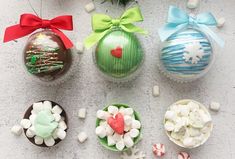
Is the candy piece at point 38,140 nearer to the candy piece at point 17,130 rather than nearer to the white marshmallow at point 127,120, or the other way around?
the candy piece at point 17,130

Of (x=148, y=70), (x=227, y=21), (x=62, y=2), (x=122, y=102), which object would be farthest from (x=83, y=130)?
(x=227, y=21)

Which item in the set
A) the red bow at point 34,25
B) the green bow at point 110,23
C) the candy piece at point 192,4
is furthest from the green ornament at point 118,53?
the candy piece at point 192,4

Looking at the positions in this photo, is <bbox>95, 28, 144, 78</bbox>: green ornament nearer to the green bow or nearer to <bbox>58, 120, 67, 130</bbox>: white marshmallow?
the green bow

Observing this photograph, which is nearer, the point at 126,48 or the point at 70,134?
the point at 126,48

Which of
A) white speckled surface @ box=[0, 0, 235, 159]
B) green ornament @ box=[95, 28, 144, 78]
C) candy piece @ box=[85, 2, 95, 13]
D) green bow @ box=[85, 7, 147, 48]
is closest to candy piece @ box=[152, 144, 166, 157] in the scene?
white speckled surface @ box=[0, 0, 235, 159]

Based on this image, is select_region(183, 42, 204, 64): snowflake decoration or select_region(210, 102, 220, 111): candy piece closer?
select_region(183, 42, 204, 64): snowflake decoration

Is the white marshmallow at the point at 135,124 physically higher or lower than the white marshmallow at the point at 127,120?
lower

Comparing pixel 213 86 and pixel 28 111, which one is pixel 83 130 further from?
pixel 213 86
